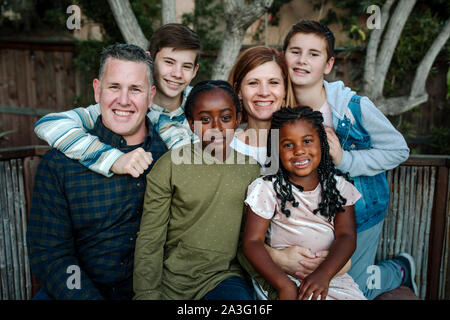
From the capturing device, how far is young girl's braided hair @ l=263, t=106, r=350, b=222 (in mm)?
1801

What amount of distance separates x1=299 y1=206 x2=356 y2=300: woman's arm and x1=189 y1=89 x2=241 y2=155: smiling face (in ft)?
2.40

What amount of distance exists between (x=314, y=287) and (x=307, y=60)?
1.30 metres

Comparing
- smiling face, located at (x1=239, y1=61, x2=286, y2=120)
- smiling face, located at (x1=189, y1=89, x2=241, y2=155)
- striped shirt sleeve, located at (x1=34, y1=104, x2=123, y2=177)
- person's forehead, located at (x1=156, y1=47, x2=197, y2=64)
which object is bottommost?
striped shirt sleeve, located at (x1=34, y1=104, x2=123, y2=177)

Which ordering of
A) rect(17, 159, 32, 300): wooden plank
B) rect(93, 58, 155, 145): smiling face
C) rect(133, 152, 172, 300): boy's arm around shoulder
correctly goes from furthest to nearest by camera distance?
1. rect(17, 159, 32, 300): wooden plank
2. rect(93, 58, 155, 145): smiling face
3. rect(133, 152, 172, 300): boy's arm around shoulder

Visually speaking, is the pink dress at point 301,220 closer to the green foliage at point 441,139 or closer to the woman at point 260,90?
the woman at point 260,90

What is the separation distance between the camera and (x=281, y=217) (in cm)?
183

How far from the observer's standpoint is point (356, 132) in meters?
2.12

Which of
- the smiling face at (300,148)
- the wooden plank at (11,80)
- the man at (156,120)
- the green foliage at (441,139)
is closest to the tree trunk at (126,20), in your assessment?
the man at (156,120)

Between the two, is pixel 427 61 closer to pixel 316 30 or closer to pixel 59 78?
pixel 316 30

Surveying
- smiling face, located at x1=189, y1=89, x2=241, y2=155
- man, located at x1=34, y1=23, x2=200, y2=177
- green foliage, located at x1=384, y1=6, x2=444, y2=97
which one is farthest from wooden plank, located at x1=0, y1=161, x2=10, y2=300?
green foliage, located at x1=384, y1=6, x2=444, y2=97

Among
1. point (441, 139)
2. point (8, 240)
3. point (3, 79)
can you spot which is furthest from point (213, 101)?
point (3, 79)

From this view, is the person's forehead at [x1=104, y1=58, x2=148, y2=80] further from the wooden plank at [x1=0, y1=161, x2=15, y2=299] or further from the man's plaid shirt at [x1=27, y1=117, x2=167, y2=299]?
the wooden plank at [x1=0, y1=161, x2=15, y2=299]
